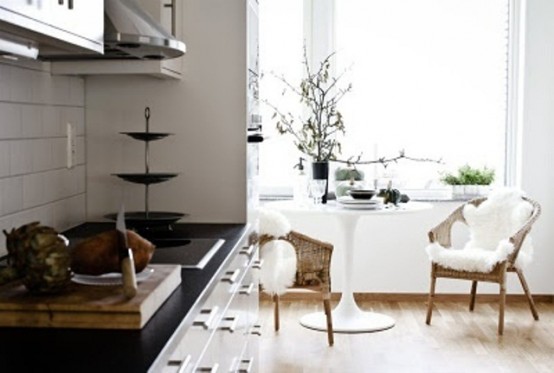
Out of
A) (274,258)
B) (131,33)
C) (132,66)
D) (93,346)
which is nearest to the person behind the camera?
(93,346)

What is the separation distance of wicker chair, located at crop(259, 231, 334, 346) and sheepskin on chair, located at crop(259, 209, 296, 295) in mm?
59

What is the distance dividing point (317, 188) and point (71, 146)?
237 cm

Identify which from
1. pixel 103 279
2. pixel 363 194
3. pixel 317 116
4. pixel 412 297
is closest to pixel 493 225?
pixel 412 297

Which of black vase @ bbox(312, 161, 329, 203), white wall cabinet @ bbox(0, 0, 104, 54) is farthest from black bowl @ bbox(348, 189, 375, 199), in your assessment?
white wall cabinet @ bbox(0, 0, 104, 54)

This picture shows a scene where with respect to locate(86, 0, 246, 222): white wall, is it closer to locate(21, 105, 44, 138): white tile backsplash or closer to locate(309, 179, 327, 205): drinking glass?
locate(21, 105, 44, 138): white tile backsplash

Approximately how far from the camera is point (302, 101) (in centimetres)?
604

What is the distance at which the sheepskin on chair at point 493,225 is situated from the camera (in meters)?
5.31

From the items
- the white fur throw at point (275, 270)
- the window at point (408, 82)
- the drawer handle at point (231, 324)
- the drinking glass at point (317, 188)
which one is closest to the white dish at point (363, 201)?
the drinking glass at point (317, 188)

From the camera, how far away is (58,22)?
1.89 m

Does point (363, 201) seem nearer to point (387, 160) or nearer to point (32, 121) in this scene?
point (387, 160)

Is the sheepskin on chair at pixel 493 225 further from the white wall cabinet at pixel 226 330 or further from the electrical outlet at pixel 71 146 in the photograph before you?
the electrical outlet at pixel 71 146

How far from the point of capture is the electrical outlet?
Result: 3.12 metres

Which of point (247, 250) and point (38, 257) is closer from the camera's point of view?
point (38, 257)

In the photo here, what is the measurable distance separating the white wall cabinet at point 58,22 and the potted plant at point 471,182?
4.07m
